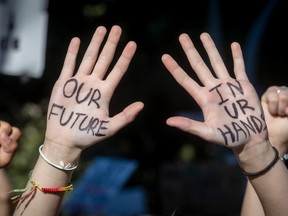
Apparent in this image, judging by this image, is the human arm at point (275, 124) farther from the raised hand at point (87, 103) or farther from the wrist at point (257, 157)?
the raised hand at point (87, 103)

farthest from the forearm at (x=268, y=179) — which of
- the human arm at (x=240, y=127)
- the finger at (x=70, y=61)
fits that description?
the finger at (x=70, y=61)

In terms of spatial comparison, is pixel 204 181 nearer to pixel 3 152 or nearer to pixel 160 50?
pixel 160 50

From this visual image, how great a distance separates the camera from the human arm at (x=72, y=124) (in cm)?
141

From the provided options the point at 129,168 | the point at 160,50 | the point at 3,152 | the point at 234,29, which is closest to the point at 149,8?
the point at 160,50

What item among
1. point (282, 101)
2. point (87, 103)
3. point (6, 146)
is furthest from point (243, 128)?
point (6, 146)

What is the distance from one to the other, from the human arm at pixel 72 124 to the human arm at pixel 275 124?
0.39 meters

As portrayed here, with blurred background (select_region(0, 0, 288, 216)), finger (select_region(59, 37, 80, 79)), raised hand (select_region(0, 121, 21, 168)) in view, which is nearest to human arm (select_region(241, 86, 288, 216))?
finger (select_region(59, 37, 80, 79))

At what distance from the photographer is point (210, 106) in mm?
1422

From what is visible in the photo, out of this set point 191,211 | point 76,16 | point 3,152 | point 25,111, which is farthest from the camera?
point 25,111

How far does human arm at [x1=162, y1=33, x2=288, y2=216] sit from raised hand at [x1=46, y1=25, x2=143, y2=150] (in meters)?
0.13

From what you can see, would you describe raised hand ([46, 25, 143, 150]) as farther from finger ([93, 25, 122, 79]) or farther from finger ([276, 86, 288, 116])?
finger ([276, 86, 288, 116])

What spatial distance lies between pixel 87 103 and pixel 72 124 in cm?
6

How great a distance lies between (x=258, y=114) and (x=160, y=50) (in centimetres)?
216

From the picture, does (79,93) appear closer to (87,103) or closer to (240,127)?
(87,103)
